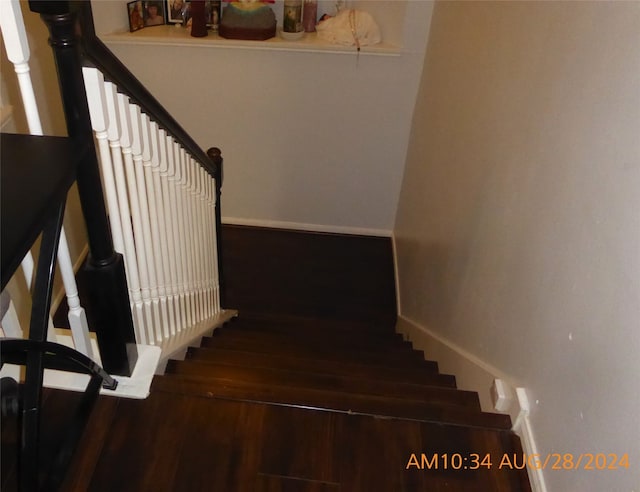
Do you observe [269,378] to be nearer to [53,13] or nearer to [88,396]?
[88,396]

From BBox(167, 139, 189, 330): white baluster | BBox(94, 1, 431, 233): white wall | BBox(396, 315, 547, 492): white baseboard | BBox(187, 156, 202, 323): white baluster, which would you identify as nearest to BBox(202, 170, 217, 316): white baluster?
BBox(187, 156, 202, 323): white baluster

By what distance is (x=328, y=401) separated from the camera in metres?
1.72

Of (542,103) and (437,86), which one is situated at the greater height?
(542,103)

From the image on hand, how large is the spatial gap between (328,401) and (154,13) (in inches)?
120

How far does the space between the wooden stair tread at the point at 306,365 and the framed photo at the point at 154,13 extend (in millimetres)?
2389

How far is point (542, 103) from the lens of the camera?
63.6 inches

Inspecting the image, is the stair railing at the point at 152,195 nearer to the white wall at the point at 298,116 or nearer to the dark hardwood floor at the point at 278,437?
the dark hardwood floor at the point at 278,437

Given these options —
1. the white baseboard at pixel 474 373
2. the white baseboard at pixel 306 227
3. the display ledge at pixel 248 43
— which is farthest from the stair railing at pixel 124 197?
the white baseboard at pixel 306 227

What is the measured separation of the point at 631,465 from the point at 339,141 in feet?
10.3

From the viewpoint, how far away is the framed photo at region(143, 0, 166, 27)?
145 inches

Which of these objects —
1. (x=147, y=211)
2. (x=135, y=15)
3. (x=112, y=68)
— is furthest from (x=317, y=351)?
(x=135, y=15)

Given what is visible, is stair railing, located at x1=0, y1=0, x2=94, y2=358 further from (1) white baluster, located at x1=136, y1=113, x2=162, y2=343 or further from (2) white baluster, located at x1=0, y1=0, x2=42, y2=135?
(1) white baluster, located at x1=136, y1=113, x2=162, y2=343

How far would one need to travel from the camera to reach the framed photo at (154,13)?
145 inches

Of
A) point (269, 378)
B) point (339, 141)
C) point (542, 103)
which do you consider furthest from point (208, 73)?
point (542, 103)
